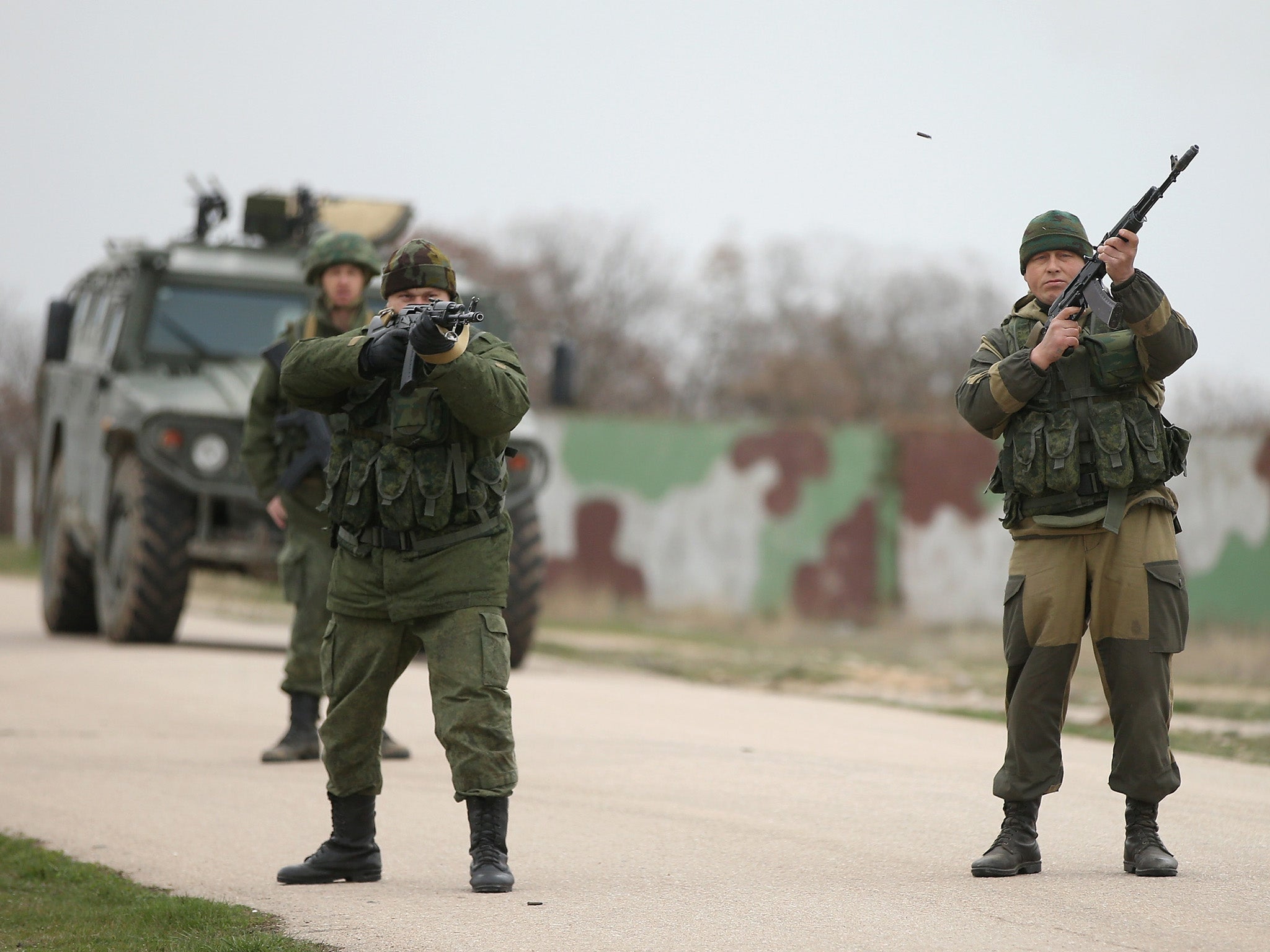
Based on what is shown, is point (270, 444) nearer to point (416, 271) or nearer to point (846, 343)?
point (416, 271)

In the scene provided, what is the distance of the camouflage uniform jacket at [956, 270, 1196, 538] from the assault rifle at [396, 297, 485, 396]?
139 centimetres

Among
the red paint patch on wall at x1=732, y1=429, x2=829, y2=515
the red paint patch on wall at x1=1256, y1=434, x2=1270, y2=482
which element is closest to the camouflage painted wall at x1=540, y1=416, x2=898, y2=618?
the red paint patch on wall at x1=732, y1=429, x2=829, y2=515

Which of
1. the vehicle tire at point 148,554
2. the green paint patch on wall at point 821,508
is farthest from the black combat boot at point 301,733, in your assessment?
→ the green paint patch on wall at point 821,508

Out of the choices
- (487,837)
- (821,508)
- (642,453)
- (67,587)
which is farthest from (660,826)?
(642,453)

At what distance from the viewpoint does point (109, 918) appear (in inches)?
187

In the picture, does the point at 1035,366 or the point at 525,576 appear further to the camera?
the point at 525,576

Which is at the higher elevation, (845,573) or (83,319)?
(83,319)

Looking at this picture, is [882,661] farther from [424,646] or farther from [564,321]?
[564,321]

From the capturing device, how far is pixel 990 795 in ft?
21.0

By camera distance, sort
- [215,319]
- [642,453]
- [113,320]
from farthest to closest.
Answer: [642,453]
[113,320]
[215,319]

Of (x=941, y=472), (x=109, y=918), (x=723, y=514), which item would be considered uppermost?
(x=941, y=472)

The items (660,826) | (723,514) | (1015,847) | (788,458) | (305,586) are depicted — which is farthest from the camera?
(723,514)

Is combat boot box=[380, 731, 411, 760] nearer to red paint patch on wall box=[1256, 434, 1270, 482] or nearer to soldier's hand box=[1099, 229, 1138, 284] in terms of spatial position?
soldier's hand box=[1099, 229, 1138, 284]

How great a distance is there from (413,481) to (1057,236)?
1.92 metres
